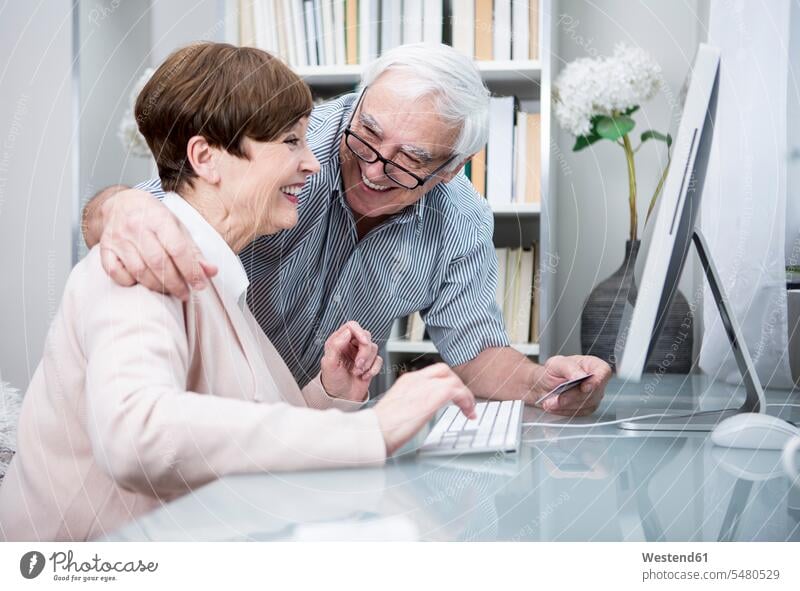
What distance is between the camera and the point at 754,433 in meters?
0.63

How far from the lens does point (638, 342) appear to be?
633 millimetres

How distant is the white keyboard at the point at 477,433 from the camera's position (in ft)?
1.95

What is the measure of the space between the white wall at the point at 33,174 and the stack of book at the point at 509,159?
0.72 m

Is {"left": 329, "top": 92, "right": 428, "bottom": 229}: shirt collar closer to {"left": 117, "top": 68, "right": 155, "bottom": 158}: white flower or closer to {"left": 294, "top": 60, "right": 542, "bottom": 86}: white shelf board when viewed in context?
{"left": 294, "top": 60, "right": 542, "bottom": 86}: white shelf board

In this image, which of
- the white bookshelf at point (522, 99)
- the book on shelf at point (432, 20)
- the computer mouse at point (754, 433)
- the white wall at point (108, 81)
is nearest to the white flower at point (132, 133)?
the white wall at point (108, 81)

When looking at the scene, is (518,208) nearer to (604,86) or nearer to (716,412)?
(604,86)

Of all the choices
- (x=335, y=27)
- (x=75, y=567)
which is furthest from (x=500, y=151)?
(x=75, y=567)

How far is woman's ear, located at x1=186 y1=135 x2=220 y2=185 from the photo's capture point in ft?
2.16

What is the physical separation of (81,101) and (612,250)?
3.39 ft

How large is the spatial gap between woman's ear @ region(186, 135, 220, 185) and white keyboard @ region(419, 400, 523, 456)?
0.93 feet

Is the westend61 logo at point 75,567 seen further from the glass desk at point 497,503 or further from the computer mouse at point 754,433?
the computer mouse at point 754,433

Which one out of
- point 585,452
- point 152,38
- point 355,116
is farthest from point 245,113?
point 152,38

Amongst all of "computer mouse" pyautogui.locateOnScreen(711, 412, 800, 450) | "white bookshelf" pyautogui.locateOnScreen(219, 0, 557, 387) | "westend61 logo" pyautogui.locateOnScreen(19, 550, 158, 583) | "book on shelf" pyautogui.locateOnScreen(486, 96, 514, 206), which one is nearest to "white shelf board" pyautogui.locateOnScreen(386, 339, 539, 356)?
"white bookshelf" pyautogui.locateOnScreen(219, 0, 557, 387)

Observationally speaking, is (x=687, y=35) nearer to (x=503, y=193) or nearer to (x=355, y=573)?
(x=503, y=193)
